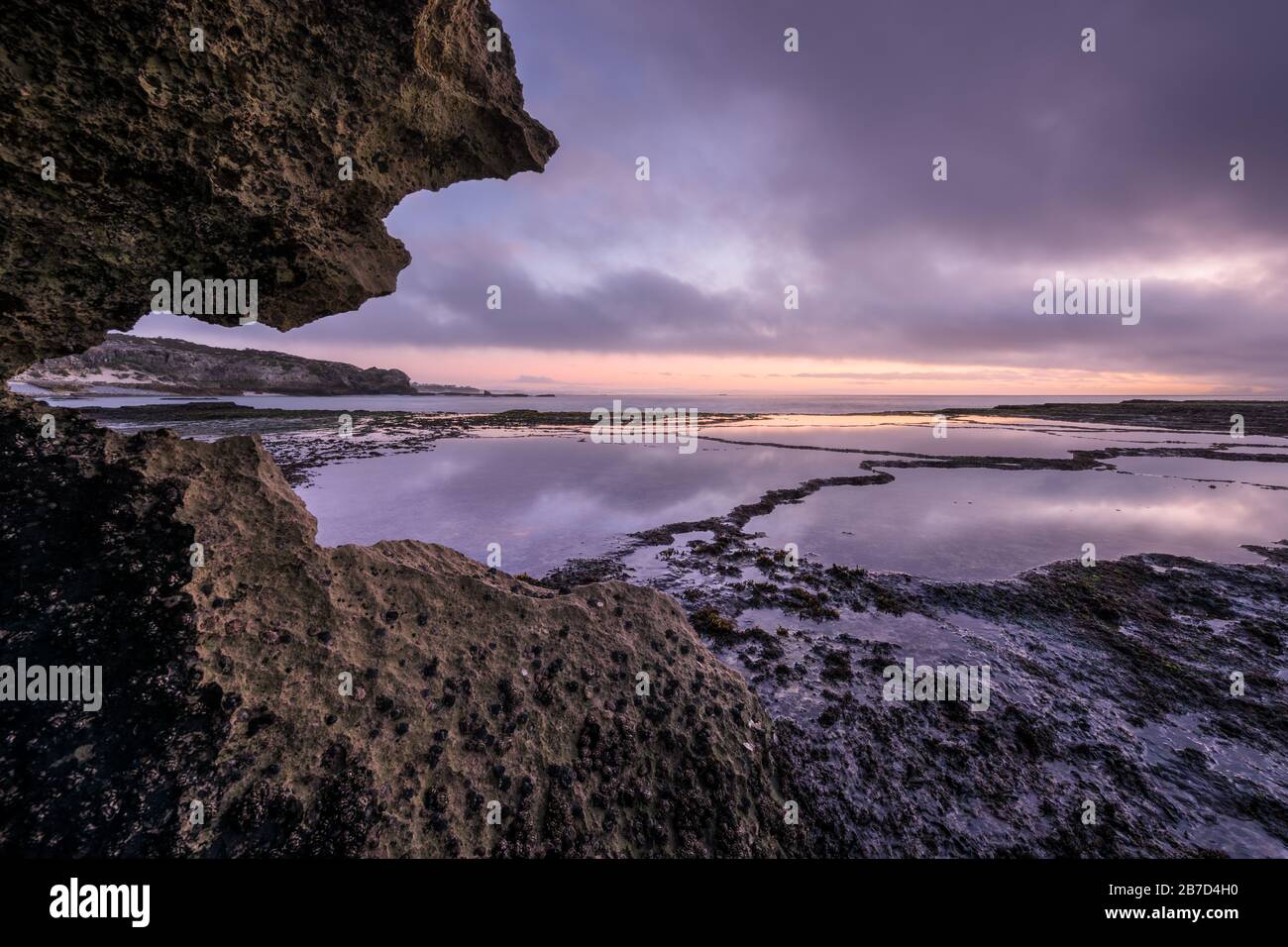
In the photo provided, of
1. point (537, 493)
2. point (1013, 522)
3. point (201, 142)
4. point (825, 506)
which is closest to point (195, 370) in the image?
point (537, 493)

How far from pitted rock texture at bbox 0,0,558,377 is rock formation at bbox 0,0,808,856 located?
0.08ft

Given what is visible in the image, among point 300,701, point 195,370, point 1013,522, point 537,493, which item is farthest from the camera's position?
point 195,370

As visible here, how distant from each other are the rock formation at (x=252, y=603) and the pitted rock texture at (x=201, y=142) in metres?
0.02

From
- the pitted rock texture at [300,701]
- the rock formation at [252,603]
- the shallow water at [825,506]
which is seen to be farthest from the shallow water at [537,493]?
the rock formation at [252,603]

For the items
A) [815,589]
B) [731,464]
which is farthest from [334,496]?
[731,464]

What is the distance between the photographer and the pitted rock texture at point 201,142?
4145 mm

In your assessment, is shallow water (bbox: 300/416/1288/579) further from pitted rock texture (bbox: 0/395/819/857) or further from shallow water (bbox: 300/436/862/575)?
pitted rock texture (bbox: 0/395/819/857)

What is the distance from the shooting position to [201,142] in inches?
189

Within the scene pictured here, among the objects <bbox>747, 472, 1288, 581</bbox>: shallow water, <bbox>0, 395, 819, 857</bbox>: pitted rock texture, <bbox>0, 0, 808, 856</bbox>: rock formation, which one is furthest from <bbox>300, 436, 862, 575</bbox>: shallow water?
<bbox>0, 0, 808, 856</bbox>: rock formation

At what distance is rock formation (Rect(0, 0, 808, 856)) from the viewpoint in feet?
12.5

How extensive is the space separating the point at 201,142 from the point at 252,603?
4.75 m

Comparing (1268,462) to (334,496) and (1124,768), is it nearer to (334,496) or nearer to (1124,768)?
(1124,768)

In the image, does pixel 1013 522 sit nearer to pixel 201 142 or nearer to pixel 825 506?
pixel 825 506

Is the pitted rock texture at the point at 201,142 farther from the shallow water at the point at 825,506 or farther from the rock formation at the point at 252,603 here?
the shallow water at the point at 825,506
